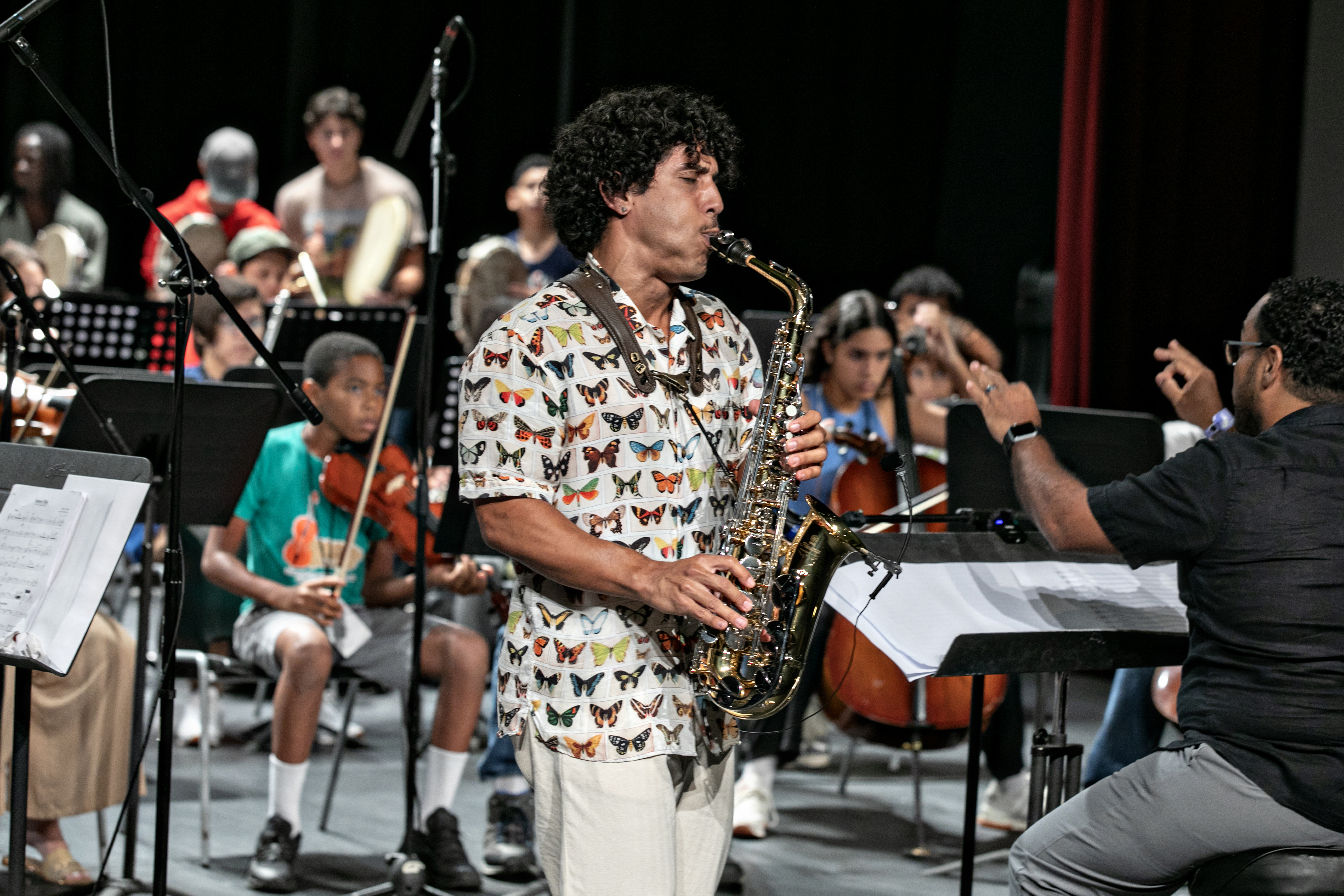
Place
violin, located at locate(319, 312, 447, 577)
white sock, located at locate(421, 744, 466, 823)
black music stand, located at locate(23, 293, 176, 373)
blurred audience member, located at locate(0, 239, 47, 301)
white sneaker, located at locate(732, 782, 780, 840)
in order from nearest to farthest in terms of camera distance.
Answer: white sock, located at locate(421, 744, 466, 823) → violin, located at locate(319, 312, 447, 577) → white sneaker, located at locate(732, 782, 780, 840) → black music stand, located at locate(23, 293, 176, 373) → blurred audience member, located at locate(0, 239, 47, 301)

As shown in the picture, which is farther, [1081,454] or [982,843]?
[982,843]

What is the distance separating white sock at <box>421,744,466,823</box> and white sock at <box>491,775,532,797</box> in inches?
4.6

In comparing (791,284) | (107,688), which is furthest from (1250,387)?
(107,688)

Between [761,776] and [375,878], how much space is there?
3.70 ft

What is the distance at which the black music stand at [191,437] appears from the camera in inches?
125

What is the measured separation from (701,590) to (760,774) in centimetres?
240

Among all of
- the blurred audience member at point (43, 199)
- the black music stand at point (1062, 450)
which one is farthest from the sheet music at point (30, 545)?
the blurred audience member at point (43, 199)

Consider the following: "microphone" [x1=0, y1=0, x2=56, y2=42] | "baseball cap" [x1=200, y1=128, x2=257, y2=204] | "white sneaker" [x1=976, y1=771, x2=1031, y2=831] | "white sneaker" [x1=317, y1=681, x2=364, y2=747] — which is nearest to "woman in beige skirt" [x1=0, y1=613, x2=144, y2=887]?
"white sneaker" [x1=317, y1=681, x2=364, y2=747]

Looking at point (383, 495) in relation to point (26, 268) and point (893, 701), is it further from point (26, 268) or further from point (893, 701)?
point (26, 268)

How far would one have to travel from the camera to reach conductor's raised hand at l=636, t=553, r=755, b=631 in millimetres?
1889

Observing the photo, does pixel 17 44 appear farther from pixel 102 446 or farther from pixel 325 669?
pixel 325 669

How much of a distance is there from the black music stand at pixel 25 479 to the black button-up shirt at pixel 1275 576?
5.35ft

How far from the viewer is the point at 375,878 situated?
368 cm

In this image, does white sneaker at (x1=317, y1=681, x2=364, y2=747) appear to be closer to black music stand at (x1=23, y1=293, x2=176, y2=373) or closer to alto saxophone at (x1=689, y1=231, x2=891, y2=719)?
black music stand at (x1=23, y1=293, x2=176, y2=373)
